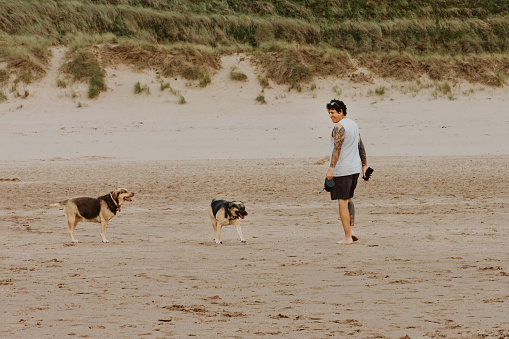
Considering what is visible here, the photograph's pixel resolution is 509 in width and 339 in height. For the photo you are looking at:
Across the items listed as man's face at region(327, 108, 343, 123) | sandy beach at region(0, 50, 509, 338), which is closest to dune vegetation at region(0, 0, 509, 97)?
sandy beach at region(0, 50, 509, 338)

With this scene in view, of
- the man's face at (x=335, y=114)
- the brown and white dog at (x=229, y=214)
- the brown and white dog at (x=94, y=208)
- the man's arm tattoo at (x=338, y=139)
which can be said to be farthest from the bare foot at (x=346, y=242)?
the brown and white dog at (x=94, y=208)

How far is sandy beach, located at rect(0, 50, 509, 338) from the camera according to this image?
5.60 metres

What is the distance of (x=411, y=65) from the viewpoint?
1152 inches

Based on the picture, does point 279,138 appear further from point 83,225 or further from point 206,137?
point 83,225

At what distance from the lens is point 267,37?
32.8m

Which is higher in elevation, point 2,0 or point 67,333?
point 2,0

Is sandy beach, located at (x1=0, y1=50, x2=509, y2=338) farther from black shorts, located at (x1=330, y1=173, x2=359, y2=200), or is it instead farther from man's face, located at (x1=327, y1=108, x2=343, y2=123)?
man's face, located at (x1=327, y1=108, x2=343, y2=123)

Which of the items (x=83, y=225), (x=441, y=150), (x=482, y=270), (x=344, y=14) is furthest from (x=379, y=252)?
(x=344, y=14)

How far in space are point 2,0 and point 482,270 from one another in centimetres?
2846

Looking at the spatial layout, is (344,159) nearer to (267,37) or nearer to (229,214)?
(229,214)

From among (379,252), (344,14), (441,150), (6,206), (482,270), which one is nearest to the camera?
(482,270)

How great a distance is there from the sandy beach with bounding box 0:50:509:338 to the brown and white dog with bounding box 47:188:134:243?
27 cm

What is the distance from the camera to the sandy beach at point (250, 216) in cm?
560

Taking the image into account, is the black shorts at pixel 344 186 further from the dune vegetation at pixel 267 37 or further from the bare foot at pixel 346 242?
the dune vegetation at pixel 267 37
